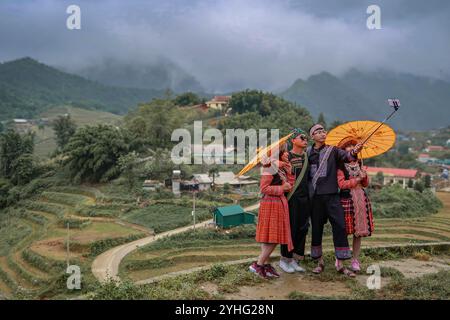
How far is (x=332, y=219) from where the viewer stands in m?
5.70

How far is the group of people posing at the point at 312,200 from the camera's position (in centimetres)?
557

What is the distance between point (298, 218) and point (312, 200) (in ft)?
0.97

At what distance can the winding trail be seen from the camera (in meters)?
15.0

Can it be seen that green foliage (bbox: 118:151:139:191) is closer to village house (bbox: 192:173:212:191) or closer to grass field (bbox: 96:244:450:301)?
village house (bbox: 192:173:212:191)

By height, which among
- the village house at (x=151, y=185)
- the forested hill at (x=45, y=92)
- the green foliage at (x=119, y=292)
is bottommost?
the village house at (x=151, y=185)

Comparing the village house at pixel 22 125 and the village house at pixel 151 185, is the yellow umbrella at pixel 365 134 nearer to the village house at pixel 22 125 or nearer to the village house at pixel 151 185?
the village house at pixel 151 185

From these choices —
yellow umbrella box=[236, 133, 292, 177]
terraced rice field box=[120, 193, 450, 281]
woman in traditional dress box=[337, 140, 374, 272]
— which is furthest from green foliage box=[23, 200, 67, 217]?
woman in traditional dress box=[337, 140, 374, 272]

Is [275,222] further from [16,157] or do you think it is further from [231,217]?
[16,157]

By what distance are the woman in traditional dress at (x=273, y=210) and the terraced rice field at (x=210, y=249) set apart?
9398 mm

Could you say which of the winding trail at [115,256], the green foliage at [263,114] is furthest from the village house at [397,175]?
the winding trail at [115,256]

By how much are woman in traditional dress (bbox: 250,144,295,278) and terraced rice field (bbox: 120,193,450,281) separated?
9.40 meters

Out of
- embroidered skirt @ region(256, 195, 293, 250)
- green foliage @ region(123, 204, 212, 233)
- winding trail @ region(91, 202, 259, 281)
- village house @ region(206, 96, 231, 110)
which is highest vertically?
village house @ region(206, 96, 231, 110)

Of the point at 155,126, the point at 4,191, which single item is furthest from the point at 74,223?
the point at 155,126
